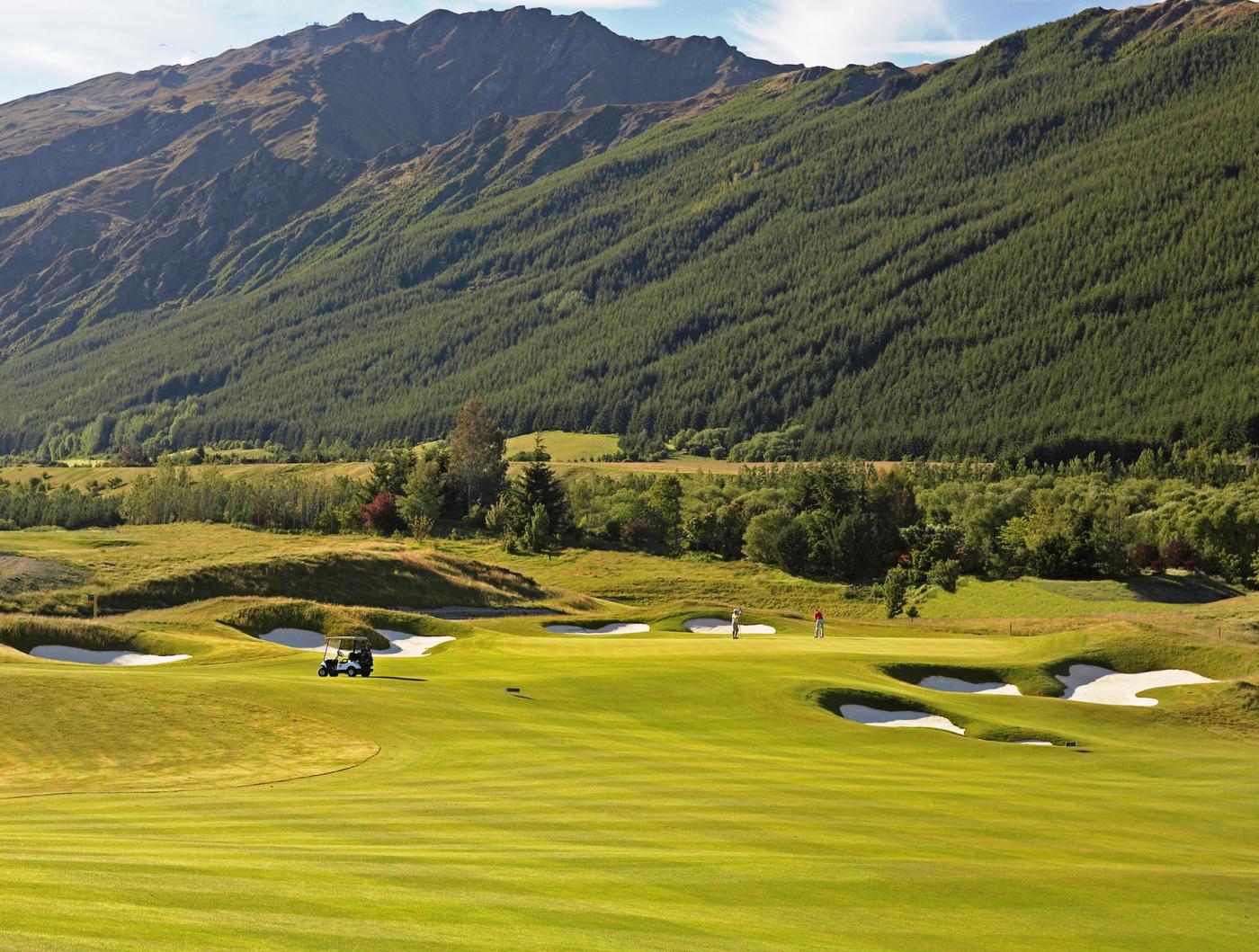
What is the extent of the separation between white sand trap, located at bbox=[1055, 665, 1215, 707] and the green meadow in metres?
0.90

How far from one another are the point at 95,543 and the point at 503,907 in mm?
83081

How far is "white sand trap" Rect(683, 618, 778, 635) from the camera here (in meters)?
74.1

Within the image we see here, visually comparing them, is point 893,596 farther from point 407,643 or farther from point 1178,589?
point 407,643

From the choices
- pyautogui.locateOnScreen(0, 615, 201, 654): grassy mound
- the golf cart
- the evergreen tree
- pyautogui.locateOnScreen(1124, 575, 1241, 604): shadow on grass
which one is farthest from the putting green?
the evergreen tree

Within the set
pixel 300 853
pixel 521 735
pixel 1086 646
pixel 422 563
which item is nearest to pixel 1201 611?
pixel 1086 646

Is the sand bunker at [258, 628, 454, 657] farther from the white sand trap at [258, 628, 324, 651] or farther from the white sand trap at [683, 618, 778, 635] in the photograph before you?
the white sand trap at [683, 618, 778, 635]

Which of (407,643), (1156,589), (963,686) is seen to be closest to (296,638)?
(407,643)

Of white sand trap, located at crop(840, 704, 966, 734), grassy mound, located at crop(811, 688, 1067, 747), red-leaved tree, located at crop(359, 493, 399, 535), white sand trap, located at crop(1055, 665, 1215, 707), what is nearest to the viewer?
grassy mound, located at crop(811, 688, 1067, 747)

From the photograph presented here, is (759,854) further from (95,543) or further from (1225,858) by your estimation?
(95,543)

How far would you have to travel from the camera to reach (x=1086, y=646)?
56.3 metres

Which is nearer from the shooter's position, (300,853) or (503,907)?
(503,907)

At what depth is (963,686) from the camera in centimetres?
5144

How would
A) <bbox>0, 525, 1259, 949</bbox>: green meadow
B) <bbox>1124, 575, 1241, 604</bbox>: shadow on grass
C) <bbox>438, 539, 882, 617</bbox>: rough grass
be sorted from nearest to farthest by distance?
<bbox>0, 525, 1259, 949</bbox>: green meadow, <bbox>1124, 575, 1241, 604</bbox>: shadow on grass, <bbox>438, 539, 882, 617</bbox>: rough grass

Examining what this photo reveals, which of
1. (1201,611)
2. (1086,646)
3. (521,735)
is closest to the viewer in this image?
(521,735)
